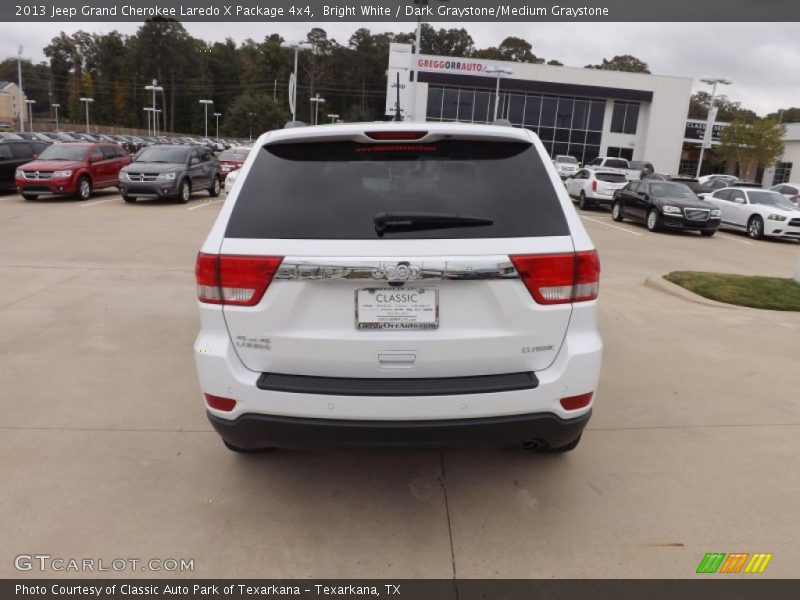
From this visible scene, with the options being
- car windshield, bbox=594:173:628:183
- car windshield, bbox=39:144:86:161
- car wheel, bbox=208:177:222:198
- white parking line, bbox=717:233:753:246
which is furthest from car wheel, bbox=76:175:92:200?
white parking line, bbox=717:233:753:246

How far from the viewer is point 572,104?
5025cm

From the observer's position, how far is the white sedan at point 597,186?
2236 cm

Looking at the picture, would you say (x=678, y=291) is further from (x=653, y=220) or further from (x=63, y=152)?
(x=63, y=152)

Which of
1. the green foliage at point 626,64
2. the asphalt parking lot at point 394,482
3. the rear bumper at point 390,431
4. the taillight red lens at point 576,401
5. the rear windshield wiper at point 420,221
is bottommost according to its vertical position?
the asphalt parking lot at point 394,482

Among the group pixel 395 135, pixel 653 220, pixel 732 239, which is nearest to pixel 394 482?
pixel 395 135

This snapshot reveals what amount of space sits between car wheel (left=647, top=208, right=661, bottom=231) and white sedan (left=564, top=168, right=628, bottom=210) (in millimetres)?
4405

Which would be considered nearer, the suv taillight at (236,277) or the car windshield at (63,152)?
the suv taillight at (236,277)

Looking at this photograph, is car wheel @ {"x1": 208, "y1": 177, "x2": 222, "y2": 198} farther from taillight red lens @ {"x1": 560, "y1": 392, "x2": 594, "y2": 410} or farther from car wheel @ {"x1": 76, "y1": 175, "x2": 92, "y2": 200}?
taillight red lens @ {"x1": 560, "y1": 392, "x2": 594, "y2": 410}

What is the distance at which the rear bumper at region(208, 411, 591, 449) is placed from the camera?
2.66 meters

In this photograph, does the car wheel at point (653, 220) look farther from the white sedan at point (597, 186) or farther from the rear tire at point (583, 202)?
the rear tire at point (583, 202)

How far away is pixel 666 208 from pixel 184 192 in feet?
46.8

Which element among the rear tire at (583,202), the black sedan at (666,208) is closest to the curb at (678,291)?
the black sedan at (666,208)

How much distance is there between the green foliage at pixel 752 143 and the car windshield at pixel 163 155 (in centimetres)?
4363

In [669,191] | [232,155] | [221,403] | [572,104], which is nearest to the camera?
[221,403]
